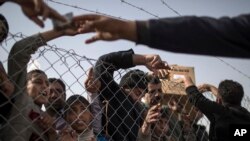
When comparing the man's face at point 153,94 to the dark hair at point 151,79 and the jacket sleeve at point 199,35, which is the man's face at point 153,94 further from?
the jacket sleeve at point 199,35

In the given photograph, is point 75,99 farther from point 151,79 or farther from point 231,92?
point 231,92

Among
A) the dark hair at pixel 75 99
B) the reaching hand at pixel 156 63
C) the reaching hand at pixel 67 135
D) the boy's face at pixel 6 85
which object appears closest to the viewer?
the boy's face at pixel 6 85

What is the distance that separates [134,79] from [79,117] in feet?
2.17

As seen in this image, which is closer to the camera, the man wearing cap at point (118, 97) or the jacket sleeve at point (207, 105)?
the man wearing cap at point (118, 97)

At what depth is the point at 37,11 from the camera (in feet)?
4.02

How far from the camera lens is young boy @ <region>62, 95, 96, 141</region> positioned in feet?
8.36

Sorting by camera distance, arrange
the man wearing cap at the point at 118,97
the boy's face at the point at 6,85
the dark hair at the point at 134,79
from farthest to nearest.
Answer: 1. the dark hair at the point at 134,79
2. the man wearing cap at the point at 118,97
3. the boy's face at the point at 6,85

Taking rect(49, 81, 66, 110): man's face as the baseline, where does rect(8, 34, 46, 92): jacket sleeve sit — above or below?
above

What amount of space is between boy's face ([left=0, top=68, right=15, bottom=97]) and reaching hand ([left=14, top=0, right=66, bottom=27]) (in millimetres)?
821

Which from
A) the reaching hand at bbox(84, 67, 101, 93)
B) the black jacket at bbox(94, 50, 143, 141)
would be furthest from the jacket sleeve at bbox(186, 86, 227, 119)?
the reaching hand at bbox(84, 67, 101, 93)

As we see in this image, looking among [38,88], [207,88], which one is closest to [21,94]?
[38,88]

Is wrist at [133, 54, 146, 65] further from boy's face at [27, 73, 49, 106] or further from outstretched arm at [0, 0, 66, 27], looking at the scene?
outstretched arm at [0, 0, 66, 27]

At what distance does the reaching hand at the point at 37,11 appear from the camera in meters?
1.21

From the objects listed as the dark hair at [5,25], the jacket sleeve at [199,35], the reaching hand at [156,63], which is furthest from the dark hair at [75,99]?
the jacket sleeve at [199,35]
